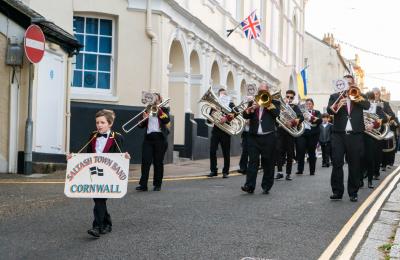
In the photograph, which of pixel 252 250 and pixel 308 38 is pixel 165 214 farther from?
pixel 308 38

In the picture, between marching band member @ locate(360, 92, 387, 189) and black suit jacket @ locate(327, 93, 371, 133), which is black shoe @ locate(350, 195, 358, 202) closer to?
black suit jacket @ locate(327, 93, 371, 133)

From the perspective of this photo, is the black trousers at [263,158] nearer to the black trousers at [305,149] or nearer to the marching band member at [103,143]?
the marching band member at [103,143]

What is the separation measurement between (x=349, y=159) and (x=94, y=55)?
1025 centimetres

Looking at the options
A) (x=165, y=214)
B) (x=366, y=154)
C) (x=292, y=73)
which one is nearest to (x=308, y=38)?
(x=292, y=73)

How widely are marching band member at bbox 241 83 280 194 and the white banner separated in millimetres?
4648

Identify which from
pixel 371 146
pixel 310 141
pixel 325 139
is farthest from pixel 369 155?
pixel 325 139

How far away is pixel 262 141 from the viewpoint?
11891 mm

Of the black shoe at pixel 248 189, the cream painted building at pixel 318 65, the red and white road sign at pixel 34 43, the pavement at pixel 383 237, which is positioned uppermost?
the cream painted building at pixel 318 65

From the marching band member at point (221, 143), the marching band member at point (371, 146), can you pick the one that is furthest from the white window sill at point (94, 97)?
the marching band member at point (371, 146)

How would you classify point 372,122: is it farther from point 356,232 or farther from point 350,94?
point 356,232

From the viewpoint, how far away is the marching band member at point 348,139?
Result: 1105 centimetres

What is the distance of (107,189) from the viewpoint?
24.2 ft

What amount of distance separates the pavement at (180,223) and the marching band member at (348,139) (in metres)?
0.30

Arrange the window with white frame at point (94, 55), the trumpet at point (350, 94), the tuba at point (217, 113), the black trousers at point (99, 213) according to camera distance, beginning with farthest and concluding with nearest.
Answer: the window with white frame at point (94, 55)
the tuba at point (217, 113)
the trumpet at point (350, 94)
the black trousers at point (99, 213)
